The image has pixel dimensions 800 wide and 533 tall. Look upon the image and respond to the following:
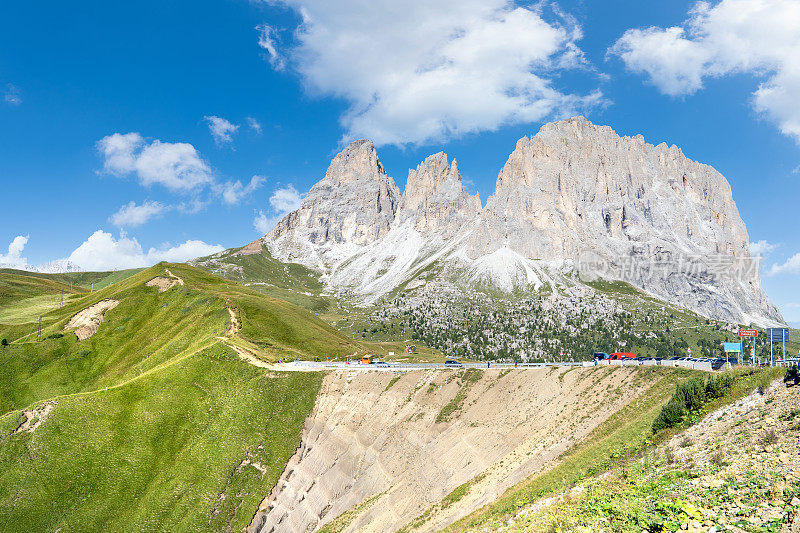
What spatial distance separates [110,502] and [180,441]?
35.9 feet

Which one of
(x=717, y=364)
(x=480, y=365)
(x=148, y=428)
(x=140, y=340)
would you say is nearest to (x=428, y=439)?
(x=480, y=365)

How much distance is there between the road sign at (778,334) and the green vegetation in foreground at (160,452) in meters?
62.8

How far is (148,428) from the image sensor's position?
219 feet

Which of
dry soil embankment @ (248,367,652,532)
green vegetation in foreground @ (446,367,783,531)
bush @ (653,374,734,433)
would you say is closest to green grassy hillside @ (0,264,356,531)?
dry soil embankment @ (248,367,652,532)

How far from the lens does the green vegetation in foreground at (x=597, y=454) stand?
30.8 metres

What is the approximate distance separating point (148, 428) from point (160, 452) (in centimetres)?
521

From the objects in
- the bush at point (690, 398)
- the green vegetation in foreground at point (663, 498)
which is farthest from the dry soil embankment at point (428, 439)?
the green vegetation in foreground at point (663, 498)

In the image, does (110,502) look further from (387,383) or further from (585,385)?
(585,385)

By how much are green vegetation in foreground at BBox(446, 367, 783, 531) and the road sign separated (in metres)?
14.9

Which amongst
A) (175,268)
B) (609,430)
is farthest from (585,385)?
(175,268)

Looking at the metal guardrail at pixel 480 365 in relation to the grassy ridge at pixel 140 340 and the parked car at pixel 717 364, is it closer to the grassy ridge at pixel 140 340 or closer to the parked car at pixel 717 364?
the parked car at pixel 717 364

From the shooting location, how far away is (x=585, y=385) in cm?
5475

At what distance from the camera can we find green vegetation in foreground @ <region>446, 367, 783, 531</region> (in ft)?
101

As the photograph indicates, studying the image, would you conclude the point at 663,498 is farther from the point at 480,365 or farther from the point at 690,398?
the point at 480,365
